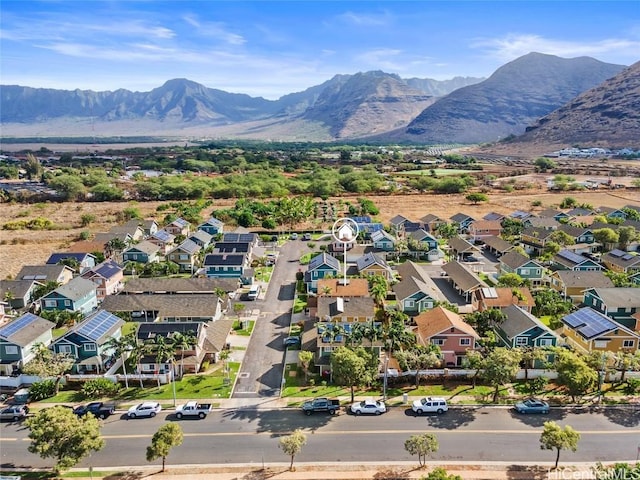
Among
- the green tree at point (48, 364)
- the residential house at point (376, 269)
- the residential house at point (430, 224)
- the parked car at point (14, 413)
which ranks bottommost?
the parked car at point (14, 413)

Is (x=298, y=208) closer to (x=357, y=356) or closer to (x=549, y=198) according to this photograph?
(x=357, y=356)

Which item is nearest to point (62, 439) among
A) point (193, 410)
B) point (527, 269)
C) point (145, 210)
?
point (193, 410)

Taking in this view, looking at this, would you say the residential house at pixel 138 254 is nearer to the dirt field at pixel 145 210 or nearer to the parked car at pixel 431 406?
the dirt field at pixel 145 210

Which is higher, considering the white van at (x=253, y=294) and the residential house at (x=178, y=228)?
the residential house at (x=178, y=228)

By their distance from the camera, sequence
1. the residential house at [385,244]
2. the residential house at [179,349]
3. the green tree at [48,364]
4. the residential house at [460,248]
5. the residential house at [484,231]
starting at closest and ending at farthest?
the green tree at [48,364], the residential house at [179,349], the residential house at [460,248], the residential house at [385,244], the residential house at [484,231]

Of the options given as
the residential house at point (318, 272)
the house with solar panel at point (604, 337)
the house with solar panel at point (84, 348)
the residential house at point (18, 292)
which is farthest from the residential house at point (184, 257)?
the house with solar panel at point (604, 337)

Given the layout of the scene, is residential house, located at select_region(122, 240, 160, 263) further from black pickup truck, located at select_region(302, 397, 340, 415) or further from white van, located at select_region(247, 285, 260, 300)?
black pickup truck, located at select_region(302, 397, 340, 415)

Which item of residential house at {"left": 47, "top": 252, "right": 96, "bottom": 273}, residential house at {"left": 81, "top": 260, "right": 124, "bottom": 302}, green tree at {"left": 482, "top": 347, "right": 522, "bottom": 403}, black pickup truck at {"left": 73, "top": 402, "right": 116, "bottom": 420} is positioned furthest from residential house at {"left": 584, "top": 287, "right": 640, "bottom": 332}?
residential house at {"left": 47, "top": 252, "right": 96, "bottom": 273}

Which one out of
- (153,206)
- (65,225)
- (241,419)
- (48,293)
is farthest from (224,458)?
(153,206)
